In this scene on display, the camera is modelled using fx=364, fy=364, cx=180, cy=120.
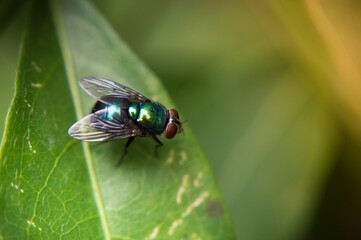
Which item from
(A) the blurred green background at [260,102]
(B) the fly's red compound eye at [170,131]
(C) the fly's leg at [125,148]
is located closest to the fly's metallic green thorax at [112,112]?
(C) the fly's leg at [125,148]

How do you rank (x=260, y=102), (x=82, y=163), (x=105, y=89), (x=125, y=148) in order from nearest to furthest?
(x=82, y=163)
(x=125, y=148)
(x=105, y=89)
(x=260, y=102)

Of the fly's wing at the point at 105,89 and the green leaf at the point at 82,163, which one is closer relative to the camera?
the green leaf at the point at 82,163

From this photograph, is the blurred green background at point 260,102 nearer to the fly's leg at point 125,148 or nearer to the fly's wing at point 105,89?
the fly's wing at point 105,89

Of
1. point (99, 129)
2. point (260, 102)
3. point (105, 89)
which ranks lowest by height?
point (99, 129)

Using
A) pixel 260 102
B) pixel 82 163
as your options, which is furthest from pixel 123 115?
pixel 260 102

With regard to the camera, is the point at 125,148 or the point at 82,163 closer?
the point at 82,163

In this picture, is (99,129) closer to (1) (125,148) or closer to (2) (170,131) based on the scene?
(1) (125,148)

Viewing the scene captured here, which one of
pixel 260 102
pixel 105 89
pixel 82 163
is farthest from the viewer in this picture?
pixel 260 102
